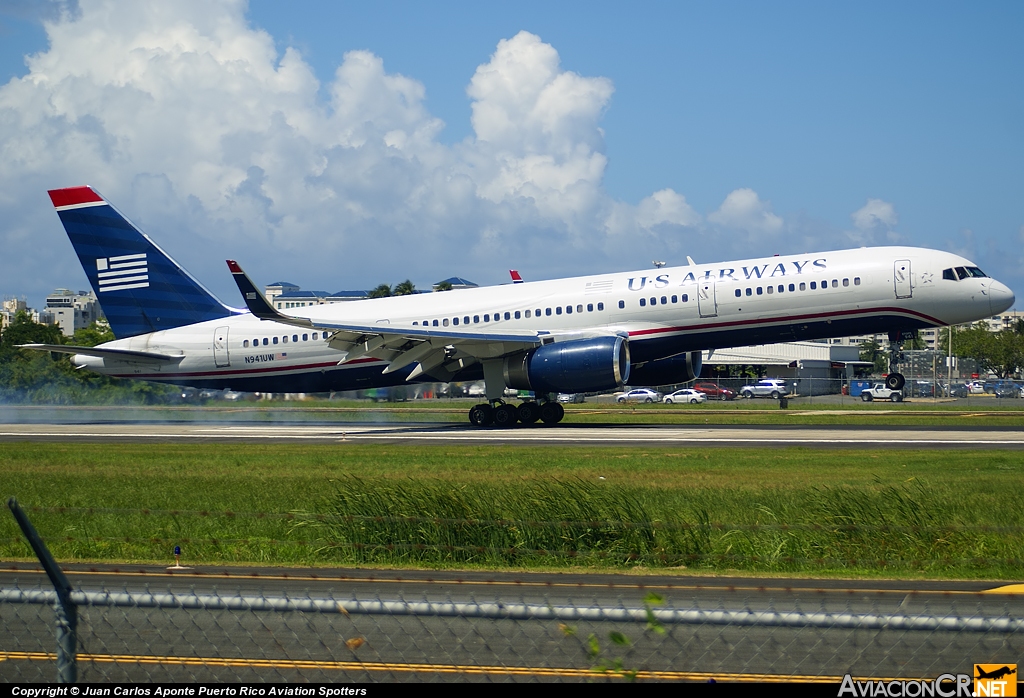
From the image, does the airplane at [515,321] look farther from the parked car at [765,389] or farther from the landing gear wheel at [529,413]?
the parked car at [765,389]

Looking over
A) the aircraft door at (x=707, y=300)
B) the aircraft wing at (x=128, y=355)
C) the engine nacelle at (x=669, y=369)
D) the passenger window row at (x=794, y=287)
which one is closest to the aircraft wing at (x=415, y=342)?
the engine nacelle at (x=669, y=369)

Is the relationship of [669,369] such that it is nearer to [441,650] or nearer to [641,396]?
[441,650]

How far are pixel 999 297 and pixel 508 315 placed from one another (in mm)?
17291

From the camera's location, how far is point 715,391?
282 feet

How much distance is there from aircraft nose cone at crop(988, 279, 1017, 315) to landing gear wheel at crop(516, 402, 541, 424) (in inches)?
644

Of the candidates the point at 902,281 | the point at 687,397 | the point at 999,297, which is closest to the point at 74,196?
the point at 902,281

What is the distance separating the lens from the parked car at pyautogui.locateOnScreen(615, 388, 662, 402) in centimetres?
8567

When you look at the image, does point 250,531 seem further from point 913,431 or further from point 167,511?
point 913,431

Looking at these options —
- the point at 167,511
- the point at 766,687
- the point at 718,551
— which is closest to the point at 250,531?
the point at 167,511

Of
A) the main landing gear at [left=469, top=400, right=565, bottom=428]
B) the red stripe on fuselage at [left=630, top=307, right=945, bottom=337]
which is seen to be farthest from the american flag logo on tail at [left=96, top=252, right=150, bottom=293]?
the red stripe on fuselage at [left=630, top=307, right=945, bottom=337]

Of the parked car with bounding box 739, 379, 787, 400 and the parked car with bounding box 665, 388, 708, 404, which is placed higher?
the parked car with bounding box 739, 379, 787, 400

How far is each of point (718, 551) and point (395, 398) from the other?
3944 cm

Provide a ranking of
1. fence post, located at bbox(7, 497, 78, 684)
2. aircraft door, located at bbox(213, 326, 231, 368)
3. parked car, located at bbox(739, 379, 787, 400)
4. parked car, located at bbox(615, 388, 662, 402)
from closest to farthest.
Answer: fence post, located at bbox(7, 497, 78, 684) < aircraft door, located at bbox(213, 326, 231, 368) < parked car, located at bbox(739, 379, 787, 400) < parked car, located at bbox(615, 388, 662, 402)

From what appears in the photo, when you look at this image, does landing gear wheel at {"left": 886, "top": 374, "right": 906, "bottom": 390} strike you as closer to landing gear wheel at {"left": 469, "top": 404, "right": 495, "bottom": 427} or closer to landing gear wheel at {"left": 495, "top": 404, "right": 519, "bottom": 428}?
landing gear wheel at {"left": 495, "top": 404, "right": 519, "bottom": 428}
